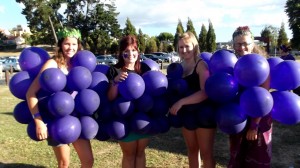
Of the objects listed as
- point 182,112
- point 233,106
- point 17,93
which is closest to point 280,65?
point 233,106

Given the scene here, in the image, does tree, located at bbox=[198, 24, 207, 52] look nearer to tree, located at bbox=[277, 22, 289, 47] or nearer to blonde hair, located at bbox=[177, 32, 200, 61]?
tree, located at bbox=[277, 22, 289, 47]

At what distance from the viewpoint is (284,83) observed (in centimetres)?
317

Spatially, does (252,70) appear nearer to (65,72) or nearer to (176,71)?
(176,71)

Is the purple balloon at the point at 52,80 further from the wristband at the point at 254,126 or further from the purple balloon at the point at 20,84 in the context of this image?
the wristband at the point at 254,126

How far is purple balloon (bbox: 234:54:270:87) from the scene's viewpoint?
2.99 m

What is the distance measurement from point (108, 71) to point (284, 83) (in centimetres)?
187

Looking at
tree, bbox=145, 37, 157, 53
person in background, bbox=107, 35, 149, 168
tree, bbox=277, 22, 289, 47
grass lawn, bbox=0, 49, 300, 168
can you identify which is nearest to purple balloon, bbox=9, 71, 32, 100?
person in background, bbox=107, 35, 149, 168

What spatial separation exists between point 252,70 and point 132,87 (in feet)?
3.84

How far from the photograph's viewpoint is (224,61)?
3301 mm

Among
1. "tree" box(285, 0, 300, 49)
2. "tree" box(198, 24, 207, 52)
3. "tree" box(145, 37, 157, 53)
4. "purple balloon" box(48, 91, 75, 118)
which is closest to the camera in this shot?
"purple balloon" box(48, 91, 75, 118)

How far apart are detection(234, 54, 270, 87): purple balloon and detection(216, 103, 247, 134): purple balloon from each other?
0.27 m

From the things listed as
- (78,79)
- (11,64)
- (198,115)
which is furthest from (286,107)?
(11,64)

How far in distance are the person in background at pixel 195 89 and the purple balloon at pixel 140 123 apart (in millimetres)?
304

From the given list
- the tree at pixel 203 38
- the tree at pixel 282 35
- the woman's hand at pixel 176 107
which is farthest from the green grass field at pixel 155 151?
the tree at pixel 282 35
